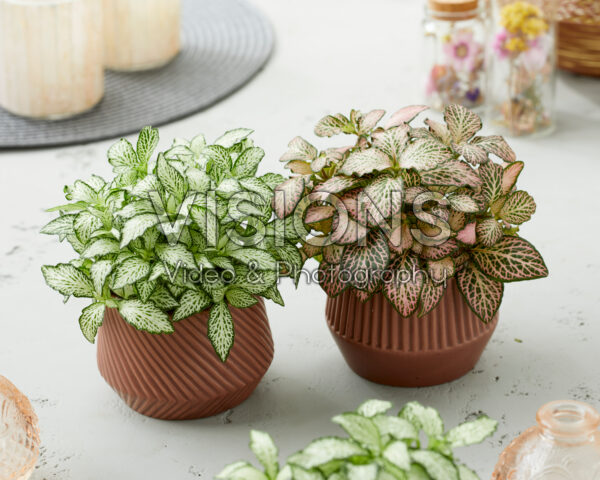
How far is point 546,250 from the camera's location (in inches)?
72.1

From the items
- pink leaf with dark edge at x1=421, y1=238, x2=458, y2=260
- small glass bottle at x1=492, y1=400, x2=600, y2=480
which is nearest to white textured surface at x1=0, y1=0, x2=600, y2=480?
small glass bottle at x1=492, y1=400, x2=600, y2=480

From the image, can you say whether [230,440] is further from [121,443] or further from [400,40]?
[400,40]

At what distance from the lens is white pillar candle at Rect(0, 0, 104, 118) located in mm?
2473

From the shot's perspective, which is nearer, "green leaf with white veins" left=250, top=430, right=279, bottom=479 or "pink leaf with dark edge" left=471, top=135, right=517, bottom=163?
"green leaf with white veins" left=250, top=430, right=279, bottom=479

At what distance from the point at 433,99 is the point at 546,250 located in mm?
810

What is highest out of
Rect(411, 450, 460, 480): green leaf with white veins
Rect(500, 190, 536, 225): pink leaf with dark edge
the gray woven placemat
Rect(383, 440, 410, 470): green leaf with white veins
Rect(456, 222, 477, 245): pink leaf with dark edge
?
Rect(500, 190, 536, 225): pink leaf with dark edge

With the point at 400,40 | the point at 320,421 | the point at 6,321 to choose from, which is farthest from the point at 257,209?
the point at 400,40

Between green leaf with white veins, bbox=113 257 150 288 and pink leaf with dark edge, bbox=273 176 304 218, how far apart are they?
0.19 m

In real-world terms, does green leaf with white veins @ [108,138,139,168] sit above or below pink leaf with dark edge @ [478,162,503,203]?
below

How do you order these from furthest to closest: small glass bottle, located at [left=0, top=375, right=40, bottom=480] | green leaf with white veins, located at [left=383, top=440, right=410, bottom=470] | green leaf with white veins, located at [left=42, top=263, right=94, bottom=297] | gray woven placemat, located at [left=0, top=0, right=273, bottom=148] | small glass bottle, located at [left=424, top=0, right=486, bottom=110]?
gray woven placemat, located at [left=0, top=0, right=273, bottom=148]
small glass bottle, located at [left=424, top=0, right=486, bottom=110]
green leaf with white veins, located at [left=42, top=263, right=94, bottom=297]
small glass bottle, located at [left=0, top=375, right=40, bottom=480]
green leaf with white veins, located at [left=383, top=440, right=410, bottom=470]

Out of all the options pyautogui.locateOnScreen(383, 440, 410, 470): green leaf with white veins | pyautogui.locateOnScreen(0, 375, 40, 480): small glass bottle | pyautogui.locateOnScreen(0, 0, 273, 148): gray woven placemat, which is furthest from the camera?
pyautogui.locateOnScreen(0, 0, 273, 148): gray woven placemat

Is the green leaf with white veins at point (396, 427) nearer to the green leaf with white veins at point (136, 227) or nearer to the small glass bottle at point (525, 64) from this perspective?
the green leaf with white veins at point (136, 227)

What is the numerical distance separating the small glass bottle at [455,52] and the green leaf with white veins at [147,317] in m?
1.44

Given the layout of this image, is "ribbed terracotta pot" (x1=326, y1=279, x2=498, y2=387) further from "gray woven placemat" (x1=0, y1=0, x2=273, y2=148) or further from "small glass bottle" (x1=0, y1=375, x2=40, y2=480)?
"gray woven placemat" (x1=0, y1=0, x2=273, y2=148)
